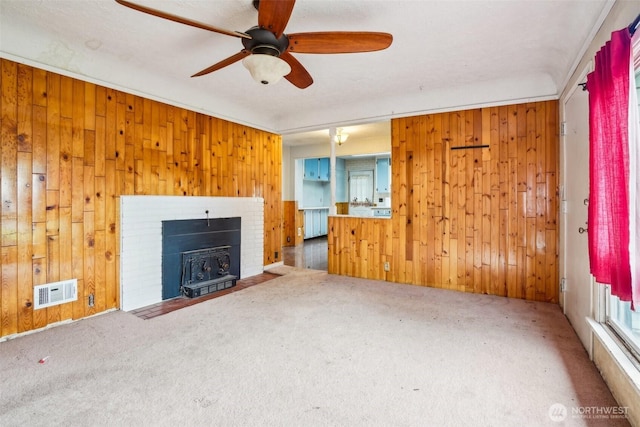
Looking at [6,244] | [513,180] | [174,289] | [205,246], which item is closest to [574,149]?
[513,180]

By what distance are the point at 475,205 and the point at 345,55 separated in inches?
89.5

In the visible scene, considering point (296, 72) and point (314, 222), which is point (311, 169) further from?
point (296, 72)

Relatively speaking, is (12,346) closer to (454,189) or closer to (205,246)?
(205,246)

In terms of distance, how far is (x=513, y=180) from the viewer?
350 cm

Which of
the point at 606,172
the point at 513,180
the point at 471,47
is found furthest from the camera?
the point at 513,180

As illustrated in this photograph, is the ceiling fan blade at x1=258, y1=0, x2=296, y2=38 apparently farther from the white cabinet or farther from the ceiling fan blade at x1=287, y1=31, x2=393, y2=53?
the white cabinet

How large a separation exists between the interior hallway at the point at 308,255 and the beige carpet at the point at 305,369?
214cm

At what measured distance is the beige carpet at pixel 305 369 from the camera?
158 cm

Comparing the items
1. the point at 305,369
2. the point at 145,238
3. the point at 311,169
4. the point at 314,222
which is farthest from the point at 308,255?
the point at 305,369

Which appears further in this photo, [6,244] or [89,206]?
[89,206]

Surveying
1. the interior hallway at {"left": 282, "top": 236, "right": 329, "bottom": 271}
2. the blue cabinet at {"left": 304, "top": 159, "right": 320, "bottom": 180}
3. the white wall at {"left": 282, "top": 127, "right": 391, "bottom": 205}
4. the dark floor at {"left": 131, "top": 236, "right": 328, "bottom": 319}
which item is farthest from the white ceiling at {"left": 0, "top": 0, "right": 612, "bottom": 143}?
the blue cabinet at {"left": 304, "top": 159, "right": 320, "bottom": 180}

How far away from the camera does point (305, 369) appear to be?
2.00 m

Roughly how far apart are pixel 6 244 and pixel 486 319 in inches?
161

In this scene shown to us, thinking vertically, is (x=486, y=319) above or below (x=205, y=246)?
below
